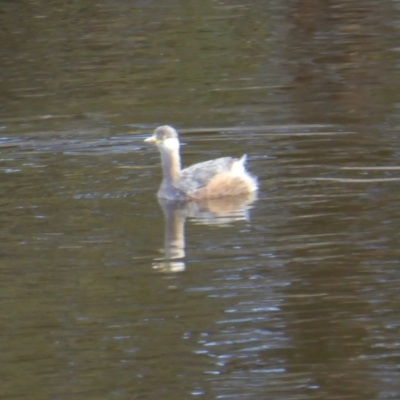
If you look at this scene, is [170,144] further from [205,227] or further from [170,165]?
[205,227]

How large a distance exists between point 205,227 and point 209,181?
1085 millimetres

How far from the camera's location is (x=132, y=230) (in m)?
9.62

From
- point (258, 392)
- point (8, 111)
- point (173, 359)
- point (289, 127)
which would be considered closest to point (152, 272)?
point (173, 359)

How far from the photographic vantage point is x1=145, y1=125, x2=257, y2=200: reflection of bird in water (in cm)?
1069

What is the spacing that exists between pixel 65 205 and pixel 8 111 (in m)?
4.60

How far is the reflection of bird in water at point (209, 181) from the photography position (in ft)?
35.1

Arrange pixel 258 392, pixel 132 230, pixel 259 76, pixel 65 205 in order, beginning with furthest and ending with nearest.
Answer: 1. pixel 259 76
2. pixel 65 205
3. pixel 132 230
4. pixel 258 392

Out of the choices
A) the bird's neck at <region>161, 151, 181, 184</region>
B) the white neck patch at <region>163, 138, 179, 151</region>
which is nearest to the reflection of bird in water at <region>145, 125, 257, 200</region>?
the bird's neck at <region>161, 151, 181, 184</region>

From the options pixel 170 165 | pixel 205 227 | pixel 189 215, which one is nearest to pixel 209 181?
pixel 170 165

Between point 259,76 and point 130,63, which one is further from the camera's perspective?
point 130,63

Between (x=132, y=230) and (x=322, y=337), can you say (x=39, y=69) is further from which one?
(x=322, y=337)

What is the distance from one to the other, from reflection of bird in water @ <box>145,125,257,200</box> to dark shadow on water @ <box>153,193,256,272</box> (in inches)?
2.5

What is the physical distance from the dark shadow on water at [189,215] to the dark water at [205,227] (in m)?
0.03

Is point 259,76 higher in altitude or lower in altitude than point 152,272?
higher
